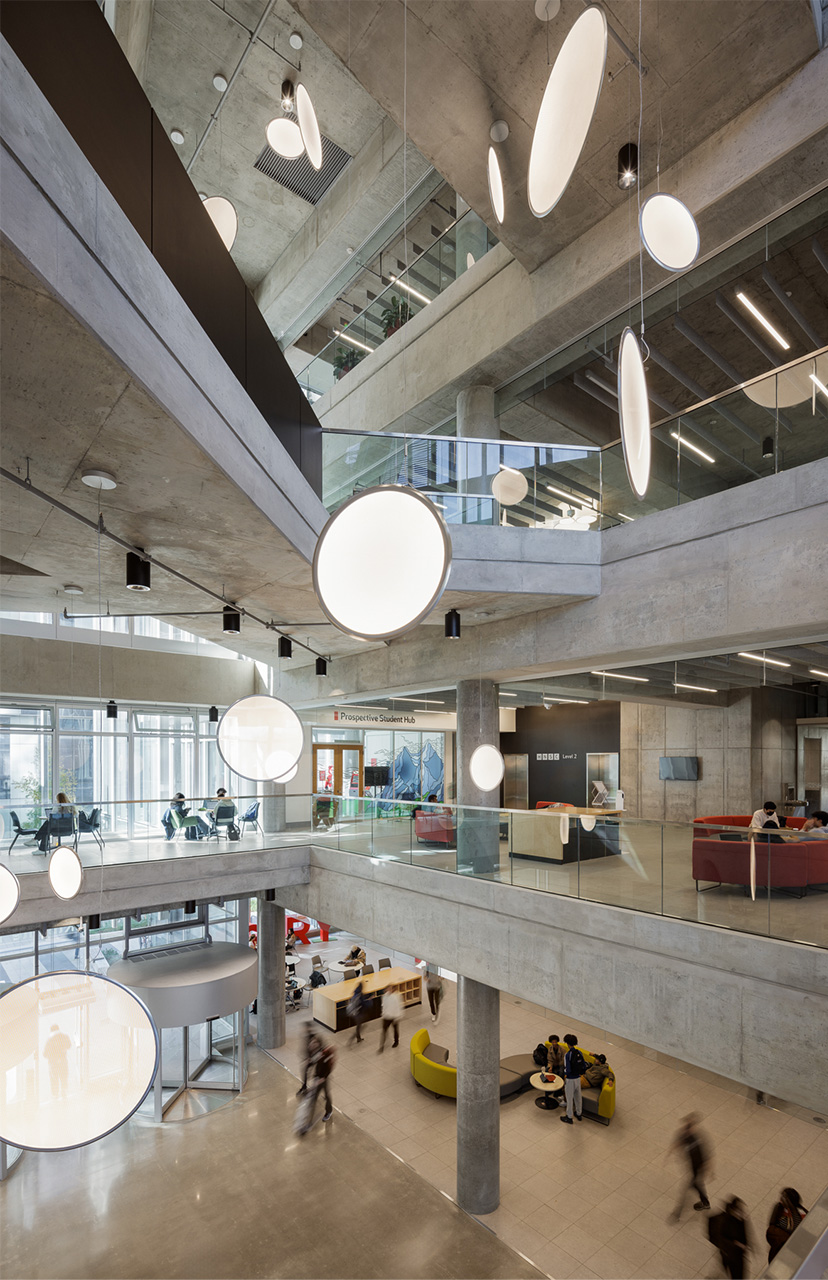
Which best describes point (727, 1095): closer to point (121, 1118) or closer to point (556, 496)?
point (556, 496)

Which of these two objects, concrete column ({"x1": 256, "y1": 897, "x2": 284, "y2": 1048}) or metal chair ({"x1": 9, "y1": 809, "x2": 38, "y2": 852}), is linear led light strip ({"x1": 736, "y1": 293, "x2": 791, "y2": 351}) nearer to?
metal chair ({"x1": 9, "y1": 809, "x2": 38, "y2": 852})

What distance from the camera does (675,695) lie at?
10.0m

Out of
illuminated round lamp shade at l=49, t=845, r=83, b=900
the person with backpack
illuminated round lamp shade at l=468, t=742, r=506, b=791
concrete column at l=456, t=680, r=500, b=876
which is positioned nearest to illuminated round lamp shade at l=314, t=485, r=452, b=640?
illuminated round lamp shade at l=49, t=845, r=83, b=900

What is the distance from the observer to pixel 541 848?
968cm

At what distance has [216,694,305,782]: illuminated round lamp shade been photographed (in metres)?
6.88

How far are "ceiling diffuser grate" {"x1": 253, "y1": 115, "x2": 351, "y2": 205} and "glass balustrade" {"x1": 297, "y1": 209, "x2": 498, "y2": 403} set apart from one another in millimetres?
2145

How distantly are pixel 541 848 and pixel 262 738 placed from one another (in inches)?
185

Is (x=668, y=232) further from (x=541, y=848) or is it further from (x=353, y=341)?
(x=353, y=341)

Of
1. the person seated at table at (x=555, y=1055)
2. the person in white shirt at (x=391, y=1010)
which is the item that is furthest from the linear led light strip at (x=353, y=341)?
the person in white shirt at (x=391, y=1010)

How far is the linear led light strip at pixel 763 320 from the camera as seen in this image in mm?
10344

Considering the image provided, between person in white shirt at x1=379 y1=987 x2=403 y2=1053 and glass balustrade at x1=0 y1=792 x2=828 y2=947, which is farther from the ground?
glass balustrade at x1=0 y1=792 x2=828 y2=947

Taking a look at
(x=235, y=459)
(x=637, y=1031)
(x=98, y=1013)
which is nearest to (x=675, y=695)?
(x=637, y=1031)

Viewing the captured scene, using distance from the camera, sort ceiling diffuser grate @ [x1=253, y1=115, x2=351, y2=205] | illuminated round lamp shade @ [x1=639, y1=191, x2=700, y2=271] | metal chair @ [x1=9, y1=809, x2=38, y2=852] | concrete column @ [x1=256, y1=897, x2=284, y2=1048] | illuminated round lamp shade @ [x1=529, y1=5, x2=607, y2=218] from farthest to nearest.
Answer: concrete column @ [x1=256, y1=897, x2=284, y2=1048] < ceiling diffuser grate @ [x1=253, y1=115, x2=351, y2=205] < metal chair @ [x1=9, y1=809, x2=38, y2=852] < illuminated round lamp shade @ [x1=639, y1=191, x2=700, y2=271] < illuminated round lamp shade @ [x1=529, y1=5, x2=607, y2=218]

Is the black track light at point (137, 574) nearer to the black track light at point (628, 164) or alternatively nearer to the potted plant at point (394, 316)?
the black track light at point (628, 164)
